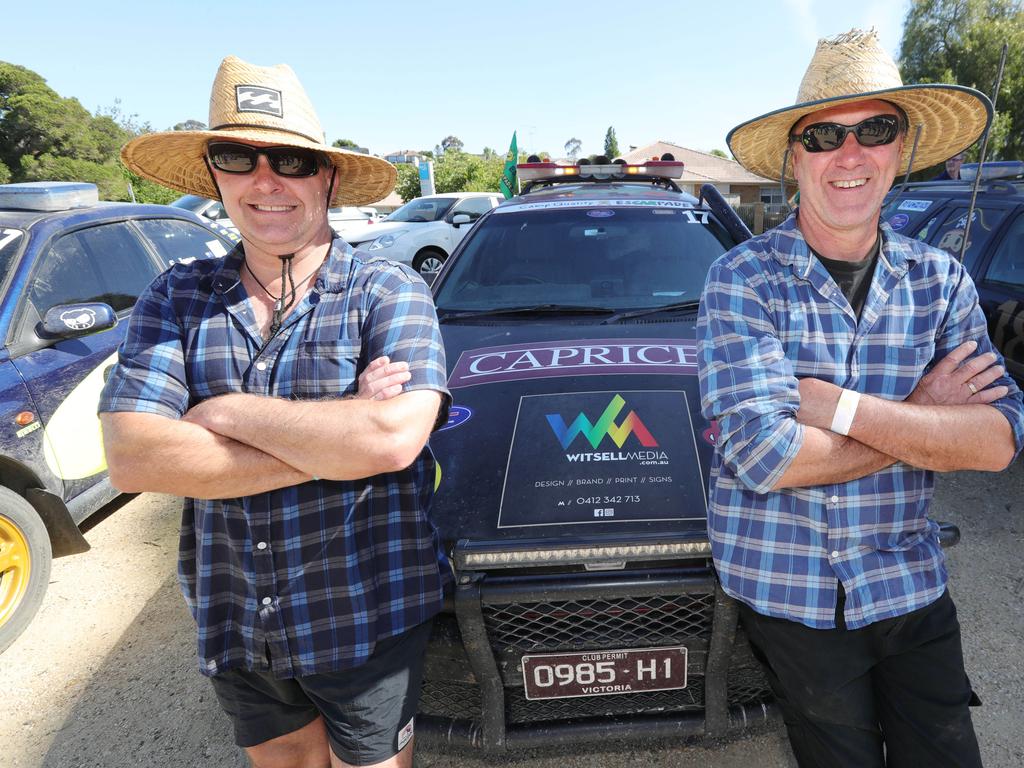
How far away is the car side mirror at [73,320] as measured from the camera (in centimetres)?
283

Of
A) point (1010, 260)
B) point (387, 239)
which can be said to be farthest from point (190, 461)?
point (387, 239)

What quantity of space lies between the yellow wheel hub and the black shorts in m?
1.84

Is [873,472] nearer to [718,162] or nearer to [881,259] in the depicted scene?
[881,259]

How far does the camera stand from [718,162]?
41656mm

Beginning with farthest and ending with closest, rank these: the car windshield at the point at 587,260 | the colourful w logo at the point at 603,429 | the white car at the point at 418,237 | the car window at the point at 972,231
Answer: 1. the white car at the point at 418,237
2. the car window at the point at 972,231
3. the car windshield at the point at 587,260
4. the colourful w logo at the point at 603,429

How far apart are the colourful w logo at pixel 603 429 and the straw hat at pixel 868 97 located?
0.86 meters

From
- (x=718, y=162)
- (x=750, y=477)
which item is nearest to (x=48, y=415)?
(x=750, y=477)

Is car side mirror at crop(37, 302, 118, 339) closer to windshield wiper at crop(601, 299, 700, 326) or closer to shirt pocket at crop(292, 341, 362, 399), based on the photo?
shirt pocket at crop(292, 341, 362, 399)

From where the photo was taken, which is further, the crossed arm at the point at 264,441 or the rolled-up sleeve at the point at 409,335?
the rolled-up sleeve at the point at 409,335

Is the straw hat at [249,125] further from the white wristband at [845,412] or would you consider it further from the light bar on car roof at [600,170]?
the light bar on car roof at [600,170]

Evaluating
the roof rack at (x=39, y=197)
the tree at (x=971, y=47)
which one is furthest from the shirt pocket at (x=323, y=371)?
the tree at (x=971, y=47)

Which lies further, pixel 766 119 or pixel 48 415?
pixel 48 415

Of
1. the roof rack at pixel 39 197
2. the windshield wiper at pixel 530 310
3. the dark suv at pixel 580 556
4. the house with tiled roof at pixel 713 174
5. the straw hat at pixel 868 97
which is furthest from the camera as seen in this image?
the house with tiled roof at pixel 713 174

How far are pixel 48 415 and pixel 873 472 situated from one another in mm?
3242
